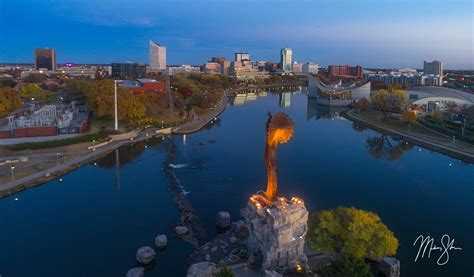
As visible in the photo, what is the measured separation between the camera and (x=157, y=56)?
6762cm

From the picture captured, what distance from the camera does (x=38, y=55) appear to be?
66875 mm

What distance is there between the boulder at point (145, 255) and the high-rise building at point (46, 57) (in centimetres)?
6698

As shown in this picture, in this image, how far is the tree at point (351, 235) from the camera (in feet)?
19.9

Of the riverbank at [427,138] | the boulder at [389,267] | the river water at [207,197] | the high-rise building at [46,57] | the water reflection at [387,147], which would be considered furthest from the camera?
the high-rise building at [46,57]

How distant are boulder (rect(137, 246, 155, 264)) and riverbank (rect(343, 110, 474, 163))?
436 inches

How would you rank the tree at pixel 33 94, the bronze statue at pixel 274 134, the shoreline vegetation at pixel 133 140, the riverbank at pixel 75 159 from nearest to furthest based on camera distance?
1. the bronze statue at pixel 274 134
2. the riverbank at pixel 75 159
3. the shoreline vegetation at pixel 133 140
4. the tree at pixel 33 94

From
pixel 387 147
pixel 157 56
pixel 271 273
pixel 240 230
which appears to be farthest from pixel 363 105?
pixel 157 56

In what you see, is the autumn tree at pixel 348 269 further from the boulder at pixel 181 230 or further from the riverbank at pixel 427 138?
the riverbank at pixel 427 138

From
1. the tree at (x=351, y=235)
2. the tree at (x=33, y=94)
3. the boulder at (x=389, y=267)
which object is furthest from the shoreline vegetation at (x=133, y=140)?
the tree at (x=33, y=94)

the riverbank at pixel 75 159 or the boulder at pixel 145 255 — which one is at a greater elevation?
the riverbank at pixel 75 159

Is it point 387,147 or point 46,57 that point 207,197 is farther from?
point 46,57

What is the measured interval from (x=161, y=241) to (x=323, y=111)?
20.5 m

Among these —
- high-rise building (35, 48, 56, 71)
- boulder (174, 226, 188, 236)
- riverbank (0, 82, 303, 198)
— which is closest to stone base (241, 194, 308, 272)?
boulder (174, 226, 188, 236)

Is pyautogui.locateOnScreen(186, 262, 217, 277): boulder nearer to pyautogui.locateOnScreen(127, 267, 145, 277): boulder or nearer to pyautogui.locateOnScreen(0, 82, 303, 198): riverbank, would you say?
pyautogui.locateOnScreen(127, 267, 145, 277): boulder
